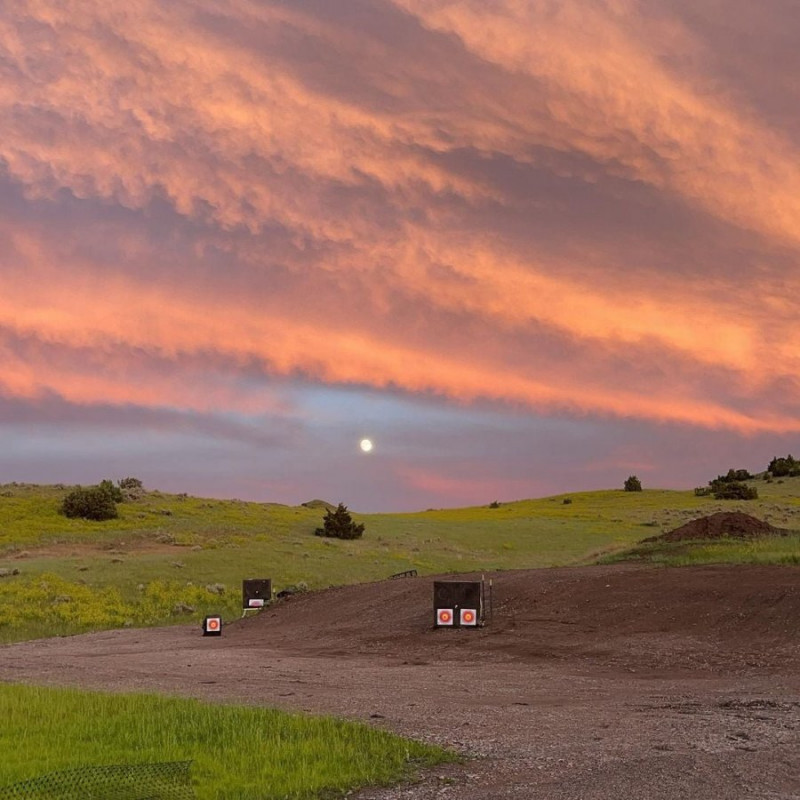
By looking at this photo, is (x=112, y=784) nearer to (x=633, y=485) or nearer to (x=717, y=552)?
(x=717, y=552)

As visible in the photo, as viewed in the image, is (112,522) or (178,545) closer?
(178,545)

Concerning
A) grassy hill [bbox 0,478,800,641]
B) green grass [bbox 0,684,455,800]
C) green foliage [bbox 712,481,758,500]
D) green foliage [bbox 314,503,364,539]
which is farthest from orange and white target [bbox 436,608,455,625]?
green foliage [bbox 712,481,758,500]

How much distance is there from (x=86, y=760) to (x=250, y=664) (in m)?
11.9

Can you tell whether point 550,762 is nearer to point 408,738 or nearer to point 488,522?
point 408,738

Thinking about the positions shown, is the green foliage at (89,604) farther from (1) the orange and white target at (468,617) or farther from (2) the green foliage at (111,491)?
(2) the green foliage at (111,491)

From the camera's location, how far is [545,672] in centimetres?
2141

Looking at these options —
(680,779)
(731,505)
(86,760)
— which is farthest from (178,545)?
(731,505)

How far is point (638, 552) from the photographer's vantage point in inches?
1603

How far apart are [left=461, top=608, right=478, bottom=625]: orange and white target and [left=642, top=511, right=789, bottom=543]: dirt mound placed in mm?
18781

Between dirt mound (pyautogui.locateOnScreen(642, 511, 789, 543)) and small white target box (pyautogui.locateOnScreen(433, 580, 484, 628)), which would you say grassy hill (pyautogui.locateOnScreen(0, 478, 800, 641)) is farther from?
small white target box (pyautogui.locateOnScreen(433, 580, 484, 628))

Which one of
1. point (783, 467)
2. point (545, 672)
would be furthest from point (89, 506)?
point (783, 467)

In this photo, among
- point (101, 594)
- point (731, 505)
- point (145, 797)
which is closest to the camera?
point (145, 797)

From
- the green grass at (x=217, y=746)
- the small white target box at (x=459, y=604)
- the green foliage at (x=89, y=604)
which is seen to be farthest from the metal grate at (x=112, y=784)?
the green foliage at (x=89, y=604)

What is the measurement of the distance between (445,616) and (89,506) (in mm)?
43481
